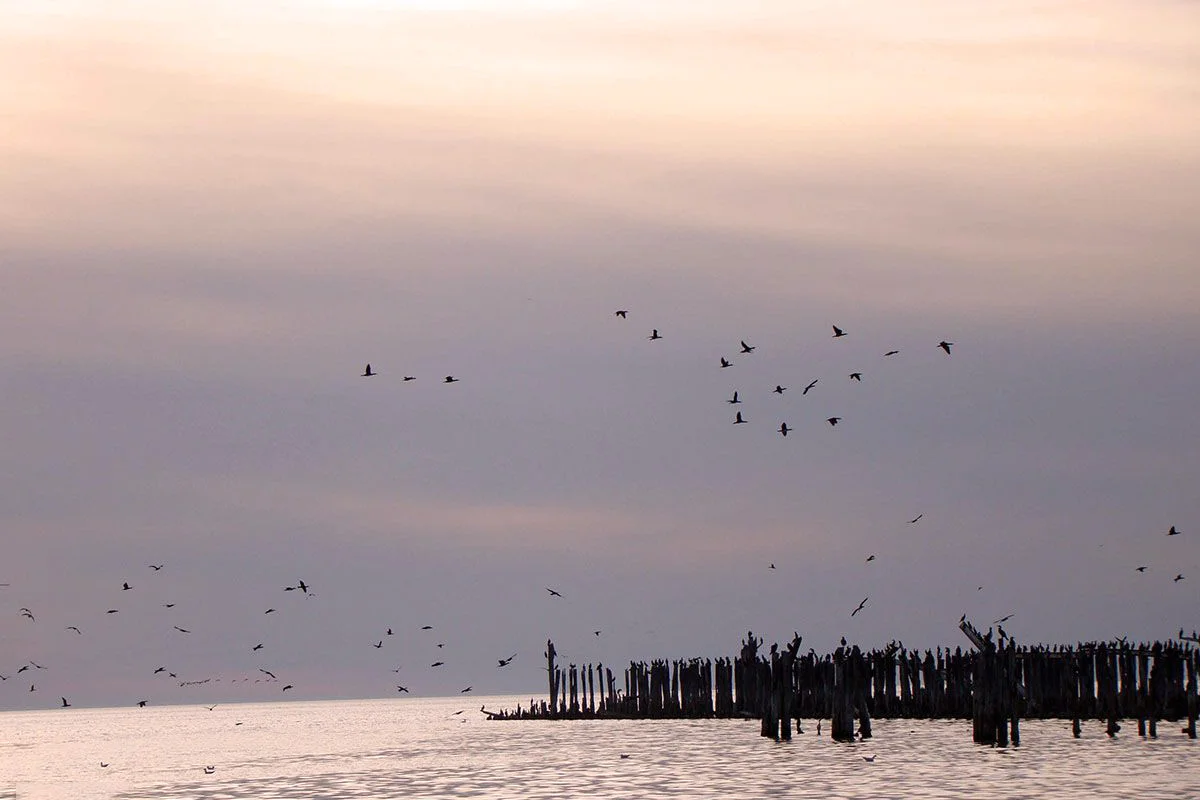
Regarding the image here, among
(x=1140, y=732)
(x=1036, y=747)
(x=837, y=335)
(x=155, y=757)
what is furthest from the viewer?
(x=155, y=757)

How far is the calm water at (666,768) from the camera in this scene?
1258 inches

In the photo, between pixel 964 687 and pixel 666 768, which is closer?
pixel 666 768

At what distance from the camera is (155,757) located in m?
62.0

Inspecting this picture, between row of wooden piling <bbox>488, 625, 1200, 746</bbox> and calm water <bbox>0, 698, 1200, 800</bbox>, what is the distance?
73 cm

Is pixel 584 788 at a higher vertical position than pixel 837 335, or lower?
lower

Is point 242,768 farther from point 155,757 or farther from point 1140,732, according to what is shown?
point 1140,732

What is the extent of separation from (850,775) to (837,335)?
33.1 feet

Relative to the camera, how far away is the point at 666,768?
38.1 m

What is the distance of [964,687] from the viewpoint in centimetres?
5038

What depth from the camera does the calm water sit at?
32.0 meters

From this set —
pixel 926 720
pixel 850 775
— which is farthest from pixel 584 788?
pixel 926 720

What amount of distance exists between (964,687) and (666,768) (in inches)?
620

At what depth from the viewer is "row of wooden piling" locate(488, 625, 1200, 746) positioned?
3859cm

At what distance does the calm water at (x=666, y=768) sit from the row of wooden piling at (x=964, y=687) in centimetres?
73
